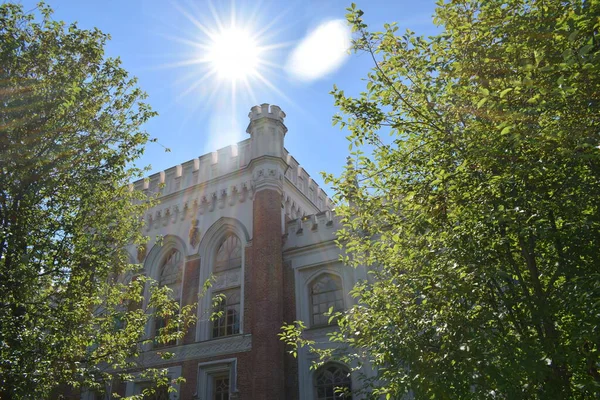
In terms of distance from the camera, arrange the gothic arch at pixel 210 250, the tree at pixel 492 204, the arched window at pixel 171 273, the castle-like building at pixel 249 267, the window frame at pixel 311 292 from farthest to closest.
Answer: the arched window at pixel 171 273
the gothic arch at pixel 210 250
the window frame at pixel 311 292
the castle-like building at pixel 249 267
the tree at pixel 492 204

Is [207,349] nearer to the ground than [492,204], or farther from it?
farther from it

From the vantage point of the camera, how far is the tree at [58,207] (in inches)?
366

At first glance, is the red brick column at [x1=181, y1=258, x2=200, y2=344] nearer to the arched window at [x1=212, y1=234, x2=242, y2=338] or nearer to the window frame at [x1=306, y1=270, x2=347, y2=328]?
the arched window at [x1=212, y1=234, x2=242, y2=338]

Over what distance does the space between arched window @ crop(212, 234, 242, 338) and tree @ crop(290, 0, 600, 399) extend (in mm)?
10971

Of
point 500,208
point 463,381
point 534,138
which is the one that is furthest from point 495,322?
point 534,138

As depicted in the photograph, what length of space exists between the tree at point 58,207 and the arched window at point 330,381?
6.45 m

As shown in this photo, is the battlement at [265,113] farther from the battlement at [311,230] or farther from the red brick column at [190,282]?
the red brick column at [190,282]

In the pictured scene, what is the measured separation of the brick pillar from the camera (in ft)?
51.0

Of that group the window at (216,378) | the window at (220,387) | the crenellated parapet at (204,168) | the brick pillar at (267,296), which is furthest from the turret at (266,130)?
the window at (220,387)

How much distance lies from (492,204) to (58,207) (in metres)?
9.12

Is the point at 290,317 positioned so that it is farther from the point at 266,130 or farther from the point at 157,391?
the point at 266,130

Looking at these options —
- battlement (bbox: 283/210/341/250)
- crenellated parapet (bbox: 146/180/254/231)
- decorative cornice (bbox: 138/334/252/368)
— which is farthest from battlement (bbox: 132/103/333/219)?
decorative cornice (bbox: 138/334/252/368)

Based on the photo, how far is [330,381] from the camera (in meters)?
15.8

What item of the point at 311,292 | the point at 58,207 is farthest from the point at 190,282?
the point at 58,207
